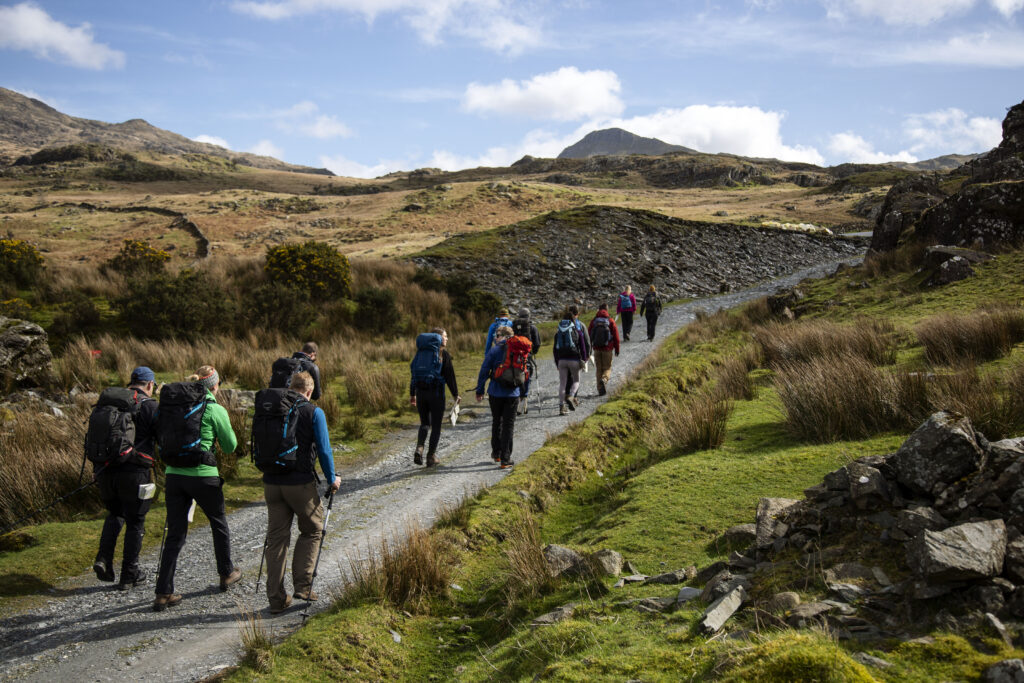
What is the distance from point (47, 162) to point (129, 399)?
400 ft

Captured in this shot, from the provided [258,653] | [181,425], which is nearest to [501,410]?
[181,425]

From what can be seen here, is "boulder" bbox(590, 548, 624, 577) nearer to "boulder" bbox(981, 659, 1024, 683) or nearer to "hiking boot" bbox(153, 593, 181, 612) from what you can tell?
"boulder" bbox(981, 659, 1024, 683)

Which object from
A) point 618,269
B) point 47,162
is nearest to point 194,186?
point 47,162

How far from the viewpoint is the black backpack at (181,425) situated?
6.08 meters

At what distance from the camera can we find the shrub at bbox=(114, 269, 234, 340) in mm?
18359

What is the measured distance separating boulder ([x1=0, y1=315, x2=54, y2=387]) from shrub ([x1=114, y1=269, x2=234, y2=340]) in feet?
13.3

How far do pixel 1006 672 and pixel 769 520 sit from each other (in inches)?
79.7

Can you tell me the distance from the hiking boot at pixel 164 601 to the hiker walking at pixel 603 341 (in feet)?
32.5

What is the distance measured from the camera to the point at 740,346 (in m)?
16.5

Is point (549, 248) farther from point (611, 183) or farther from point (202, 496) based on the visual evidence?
point (611, 183)

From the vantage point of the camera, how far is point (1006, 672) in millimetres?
2771

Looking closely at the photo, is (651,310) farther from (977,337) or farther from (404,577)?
(404,577)

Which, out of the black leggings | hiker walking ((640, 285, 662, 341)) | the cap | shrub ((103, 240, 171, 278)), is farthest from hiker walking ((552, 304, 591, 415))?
shrub ((103, 240, 171, 278))

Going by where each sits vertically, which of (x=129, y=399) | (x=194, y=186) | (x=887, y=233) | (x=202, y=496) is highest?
(x=194, y=186)
